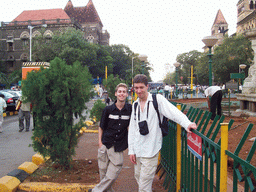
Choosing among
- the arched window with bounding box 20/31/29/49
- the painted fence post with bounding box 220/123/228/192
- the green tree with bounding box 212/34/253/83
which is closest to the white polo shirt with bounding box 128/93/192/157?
the painted fence post with bounding box 220/123/228/192

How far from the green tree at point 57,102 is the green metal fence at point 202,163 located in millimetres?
1811

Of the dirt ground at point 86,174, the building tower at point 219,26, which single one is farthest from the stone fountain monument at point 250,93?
the building tower at point 219,26

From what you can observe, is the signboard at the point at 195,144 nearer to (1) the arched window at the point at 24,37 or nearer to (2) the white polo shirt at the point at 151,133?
(2) the white polo shirt at the point at 151,133

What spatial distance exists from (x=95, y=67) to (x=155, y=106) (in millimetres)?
49123

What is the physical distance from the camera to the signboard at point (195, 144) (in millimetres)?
2600

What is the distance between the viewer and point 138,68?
209 ft

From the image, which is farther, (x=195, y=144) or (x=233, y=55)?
(x=233, y=55)

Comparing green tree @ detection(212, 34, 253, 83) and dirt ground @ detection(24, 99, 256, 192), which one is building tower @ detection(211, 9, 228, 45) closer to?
green tree @ detection(212, 34, 253, 83)

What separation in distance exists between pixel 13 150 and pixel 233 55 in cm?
4270

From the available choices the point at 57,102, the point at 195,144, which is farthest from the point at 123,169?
the point at 195,144

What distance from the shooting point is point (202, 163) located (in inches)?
104

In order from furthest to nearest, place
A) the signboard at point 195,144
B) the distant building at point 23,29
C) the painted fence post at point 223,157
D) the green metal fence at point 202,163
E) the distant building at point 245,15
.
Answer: the distant building at point 245,15, the distant building at point 23,29, the signboard at point 195,144, the painted fence post at point 223,157, the green metal fence at point 202,163

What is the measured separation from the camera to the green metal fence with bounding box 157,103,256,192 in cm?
184

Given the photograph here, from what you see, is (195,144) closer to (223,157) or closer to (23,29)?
(223,157)
